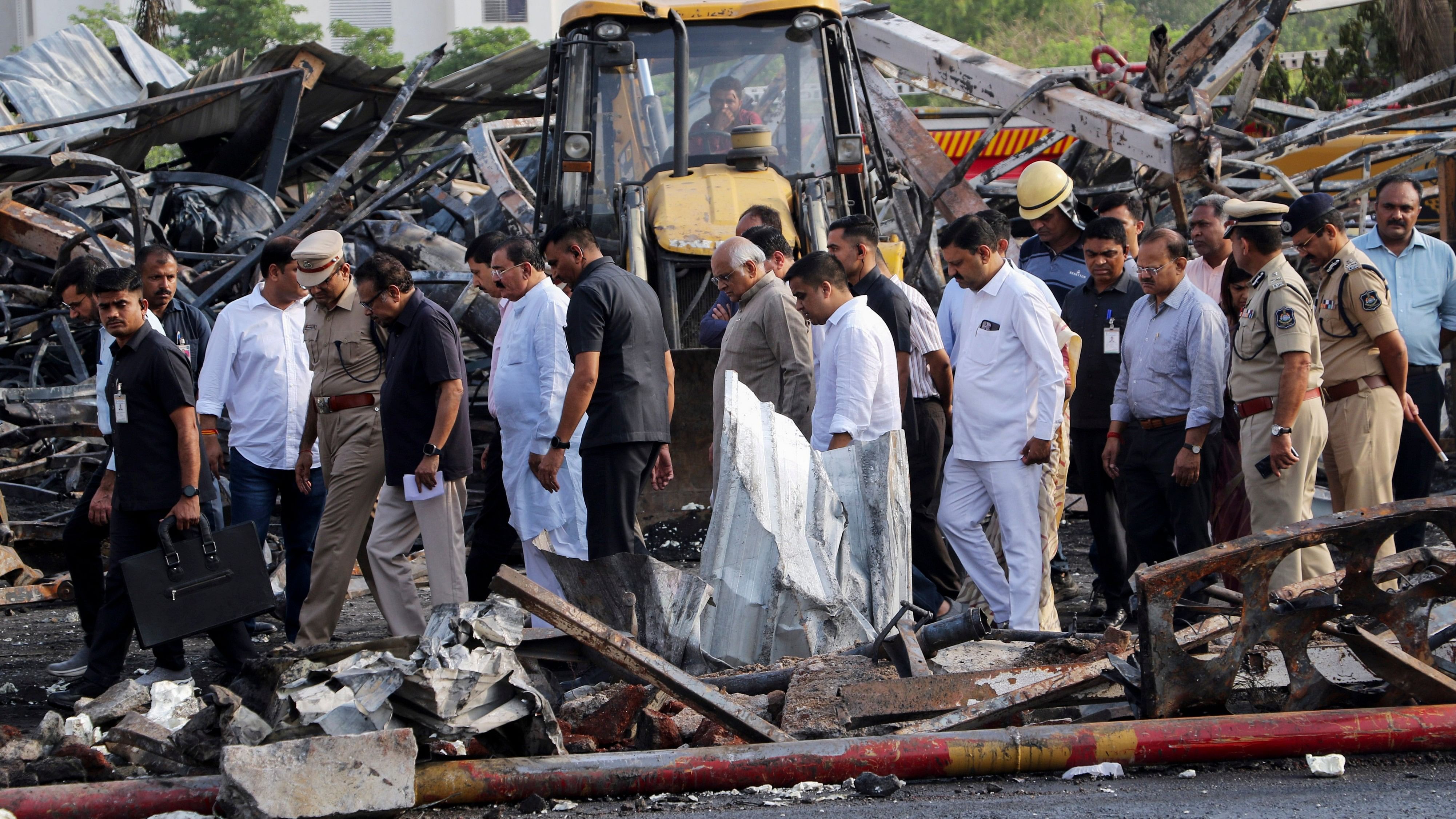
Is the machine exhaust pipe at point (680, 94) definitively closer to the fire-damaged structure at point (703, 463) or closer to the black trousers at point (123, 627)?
the fire-damaged structure at point (703, 463)

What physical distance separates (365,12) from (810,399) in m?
50.7

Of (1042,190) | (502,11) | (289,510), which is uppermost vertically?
(502,11)

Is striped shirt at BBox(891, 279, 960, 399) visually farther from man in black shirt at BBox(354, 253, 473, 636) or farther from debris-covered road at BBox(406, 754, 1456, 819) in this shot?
debris-covered road at BBox(406, 754, 1456, 819)

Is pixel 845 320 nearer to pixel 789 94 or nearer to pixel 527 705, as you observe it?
pixel 527 705

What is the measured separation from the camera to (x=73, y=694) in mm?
5160

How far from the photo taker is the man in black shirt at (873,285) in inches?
245

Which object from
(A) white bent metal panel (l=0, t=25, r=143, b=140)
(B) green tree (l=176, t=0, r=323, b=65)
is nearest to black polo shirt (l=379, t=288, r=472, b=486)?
(A) white bent metal panel (l=0, t=25, r=143, b=140)

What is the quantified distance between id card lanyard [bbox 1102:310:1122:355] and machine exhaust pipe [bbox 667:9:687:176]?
313 centimetres

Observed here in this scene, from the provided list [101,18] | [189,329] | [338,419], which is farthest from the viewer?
[101,18]

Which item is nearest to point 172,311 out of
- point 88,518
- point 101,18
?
point 88,518

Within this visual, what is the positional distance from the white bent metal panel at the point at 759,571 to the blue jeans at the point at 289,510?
2.03 m

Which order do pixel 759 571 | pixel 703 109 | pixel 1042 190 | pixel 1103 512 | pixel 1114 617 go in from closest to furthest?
pixel 759 571 → pixel 1114 617 → pixel 1103 512 → pixel 1042 190 → pixel 703 109

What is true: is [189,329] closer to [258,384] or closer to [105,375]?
[105,375]

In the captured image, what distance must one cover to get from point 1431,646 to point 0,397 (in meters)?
8.83
